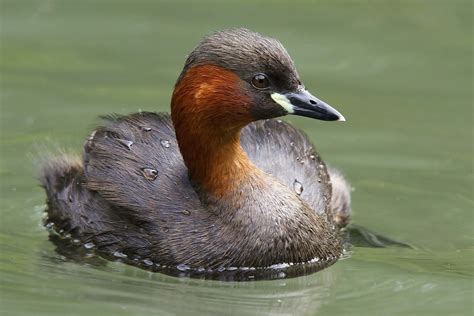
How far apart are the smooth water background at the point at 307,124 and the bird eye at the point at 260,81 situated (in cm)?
118

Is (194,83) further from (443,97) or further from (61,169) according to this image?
(443,97)

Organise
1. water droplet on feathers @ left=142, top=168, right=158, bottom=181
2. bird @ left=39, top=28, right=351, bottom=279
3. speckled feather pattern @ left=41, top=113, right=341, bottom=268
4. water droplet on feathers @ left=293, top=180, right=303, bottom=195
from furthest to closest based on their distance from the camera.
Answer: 1. water droplet on feathers @ left=293, top=180, right=303, bottom=195
2. water droplet on feathers @ left=142, top=168, right=158, bottom=181
3. speckled feather pattern @ left=41, top=113, right=341, bottom=268
4. bird @ left=39, top=28, right=351, bottom=279

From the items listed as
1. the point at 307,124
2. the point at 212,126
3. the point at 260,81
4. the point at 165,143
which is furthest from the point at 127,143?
the point at 307,124

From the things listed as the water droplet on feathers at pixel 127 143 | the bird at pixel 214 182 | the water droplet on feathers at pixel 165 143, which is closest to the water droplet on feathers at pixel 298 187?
the bird at pixel 214 182

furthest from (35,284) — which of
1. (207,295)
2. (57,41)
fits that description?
(57,41)

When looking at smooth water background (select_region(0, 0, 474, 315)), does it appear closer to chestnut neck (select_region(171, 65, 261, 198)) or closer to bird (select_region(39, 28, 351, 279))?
bird (select_region(39, 28, 351, 279))

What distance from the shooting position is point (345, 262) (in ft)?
28.0

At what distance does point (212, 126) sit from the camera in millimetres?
8148

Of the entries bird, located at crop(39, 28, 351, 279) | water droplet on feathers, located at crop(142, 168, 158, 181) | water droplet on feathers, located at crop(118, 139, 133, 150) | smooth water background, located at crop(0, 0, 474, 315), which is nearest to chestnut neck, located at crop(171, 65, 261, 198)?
bird, located at crop(39, 28, 351, 279)

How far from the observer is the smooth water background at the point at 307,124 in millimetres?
7895

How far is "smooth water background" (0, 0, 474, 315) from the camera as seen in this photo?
7.89m

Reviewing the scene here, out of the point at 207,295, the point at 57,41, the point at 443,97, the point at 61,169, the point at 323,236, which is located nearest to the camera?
the point at 207,295

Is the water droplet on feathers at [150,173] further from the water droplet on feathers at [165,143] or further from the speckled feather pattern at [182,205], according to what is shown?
the water droplet on feathers at [165,143]

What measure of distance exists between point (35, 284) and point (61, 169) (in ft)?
4.83
